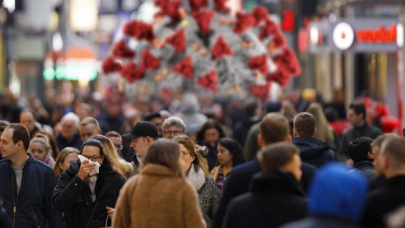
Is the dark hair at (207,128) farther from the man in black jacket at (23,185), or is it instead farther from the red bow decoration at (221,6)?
the man in black jacket at (23,185)

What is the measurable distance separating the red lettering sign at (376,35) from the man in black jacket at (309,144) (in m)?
12.5

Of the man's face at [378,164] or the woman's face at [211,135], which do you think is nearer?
the man's face at [378,164]

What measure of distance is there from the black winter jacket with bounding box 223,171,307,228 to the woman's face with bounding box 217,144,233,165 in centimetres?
598

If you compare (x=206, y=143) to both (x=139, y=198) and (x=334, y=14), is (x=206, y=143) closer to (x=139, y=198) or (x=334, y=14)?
(x=139, y=198)

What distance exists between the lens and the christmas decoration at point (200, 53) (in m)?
18.8

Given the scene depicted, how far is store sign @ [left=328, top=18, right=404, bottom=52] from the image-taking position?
2314 centimetres

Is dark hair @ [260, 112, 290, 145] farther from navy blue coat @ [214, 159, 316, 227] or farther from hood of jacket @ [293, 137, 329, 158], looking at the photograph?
hood of jacket @ [293, 137, 329, 158]

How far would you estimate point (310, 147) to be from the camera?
10516 mm

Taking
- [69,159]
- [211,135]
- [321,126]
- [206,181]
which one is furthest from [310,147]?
[211,135]

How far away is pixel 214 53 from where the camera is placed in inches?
734

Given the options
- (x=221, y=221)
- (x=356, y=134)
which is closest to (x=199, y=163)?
(x=221, y=221)

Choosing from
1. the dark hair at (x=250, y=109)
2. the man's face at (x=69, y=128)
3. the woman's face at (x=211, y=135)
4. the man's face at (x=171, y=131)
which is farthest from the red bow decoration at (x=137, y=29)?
the man's face at (x=171, y=131)

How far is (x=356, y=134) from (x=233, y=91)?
3680mm

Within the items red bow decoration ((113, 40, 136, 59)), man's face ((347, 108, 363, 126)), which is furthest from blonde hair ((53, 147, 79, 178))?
red bow decoration ((113, 40, 136, 59))
